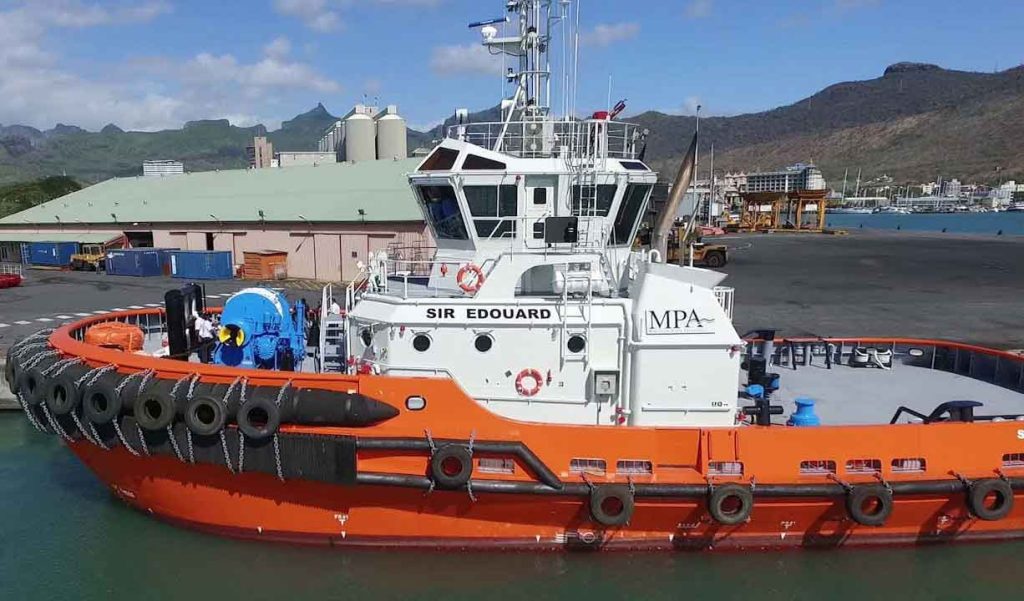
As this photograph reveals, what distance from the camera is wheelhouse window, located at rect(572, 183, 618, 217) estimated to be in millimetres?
6559

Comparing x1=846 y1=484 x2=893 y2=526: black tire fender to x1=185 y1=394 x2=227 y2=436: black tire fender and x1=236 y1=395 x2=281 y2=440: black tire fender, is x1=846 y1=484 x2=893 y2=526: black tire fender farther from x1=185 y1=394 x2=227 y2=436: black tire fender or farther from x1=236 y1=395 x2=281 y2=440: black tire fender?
x1=185 y1=394 x2=227 y2=436: black tire fender

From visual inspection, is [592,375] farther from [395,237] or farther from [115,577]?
[395,237]

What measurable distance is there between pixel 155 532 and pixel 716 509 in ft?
19.0

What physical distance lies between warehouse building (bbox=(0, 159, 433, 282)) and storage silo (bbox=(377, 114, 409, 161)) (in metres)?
7.59

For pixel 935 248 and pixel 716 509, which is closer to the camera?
pixel 716 509

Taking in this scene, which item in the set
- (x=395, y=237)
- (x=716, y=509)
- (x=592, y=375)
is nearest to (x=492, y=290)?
(x=592, y=375)

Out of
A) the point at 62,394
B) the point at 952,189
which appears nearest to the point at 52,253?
the point at 62,394

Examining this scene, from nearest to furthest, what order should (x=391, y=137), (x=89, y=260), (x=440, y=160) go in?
1. (x=440, y=160)
2. (x=89, y=260)
3. (x=391, y=137)

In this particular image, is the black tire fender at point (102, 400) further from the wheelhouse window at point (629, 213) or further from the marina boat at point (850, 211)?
the marina boat at point (850, 211)

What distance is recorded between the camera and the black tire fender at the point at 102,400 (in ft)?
19.6

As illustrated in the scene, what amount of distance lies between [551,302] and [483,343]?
0.77 metres

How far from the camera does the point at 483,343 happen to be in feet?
20.1

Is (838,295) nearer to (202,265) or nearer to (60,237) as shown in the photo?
(202,265)

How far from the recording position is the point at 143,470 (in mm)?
6551
